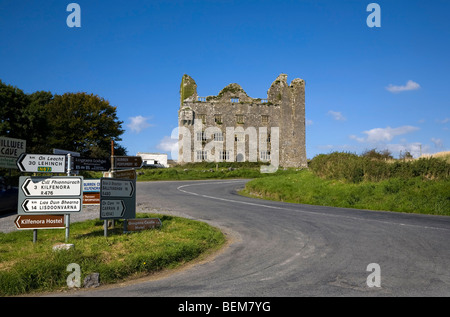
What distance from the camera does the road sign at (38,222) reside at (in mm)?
8544

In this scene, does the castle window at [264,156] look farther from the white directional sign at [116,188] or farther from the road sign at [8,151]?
the white directional sign at [116,188]

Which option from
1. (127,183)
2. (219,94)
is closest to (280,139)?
(219,94)

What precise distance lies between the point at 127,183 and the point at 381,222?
8.32 meters

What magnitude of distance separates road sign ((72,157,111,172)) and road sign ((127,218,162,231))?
6.15ft

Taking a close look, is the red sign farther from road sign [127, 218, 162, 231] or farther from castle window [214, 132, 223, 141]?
castle window [214, 132, 223, 141]

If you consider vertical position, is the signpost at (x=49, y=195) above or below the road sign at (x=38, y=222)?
above

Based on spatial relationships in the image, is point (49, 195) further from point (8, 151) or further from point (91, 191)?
point (8, 151)

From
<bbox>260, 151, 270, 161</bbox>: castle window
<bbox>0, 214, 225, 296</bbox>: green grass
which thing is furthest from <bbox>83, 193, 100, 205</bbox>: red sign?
<bbox>260, 151, 270, 161</bbox>: castle window

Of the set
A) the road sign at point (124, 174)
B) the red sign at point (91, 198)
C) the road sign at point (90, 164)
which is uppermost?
the road sign at point (90, 164)

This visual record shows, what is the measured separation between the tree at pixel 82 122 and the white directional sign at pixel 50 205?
3996 cm

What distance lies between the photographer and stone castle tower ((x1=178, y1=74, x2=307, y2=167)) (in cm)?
5816

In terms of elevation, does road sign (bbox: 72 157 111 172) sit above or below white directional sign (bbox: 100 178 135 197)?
above

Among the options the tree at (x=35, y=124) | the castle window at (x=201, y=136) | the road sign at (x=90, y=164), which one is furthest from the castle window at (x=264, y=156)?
the road sign at (x=90, y=164)

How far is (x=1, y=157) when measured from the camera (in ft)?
54.6
